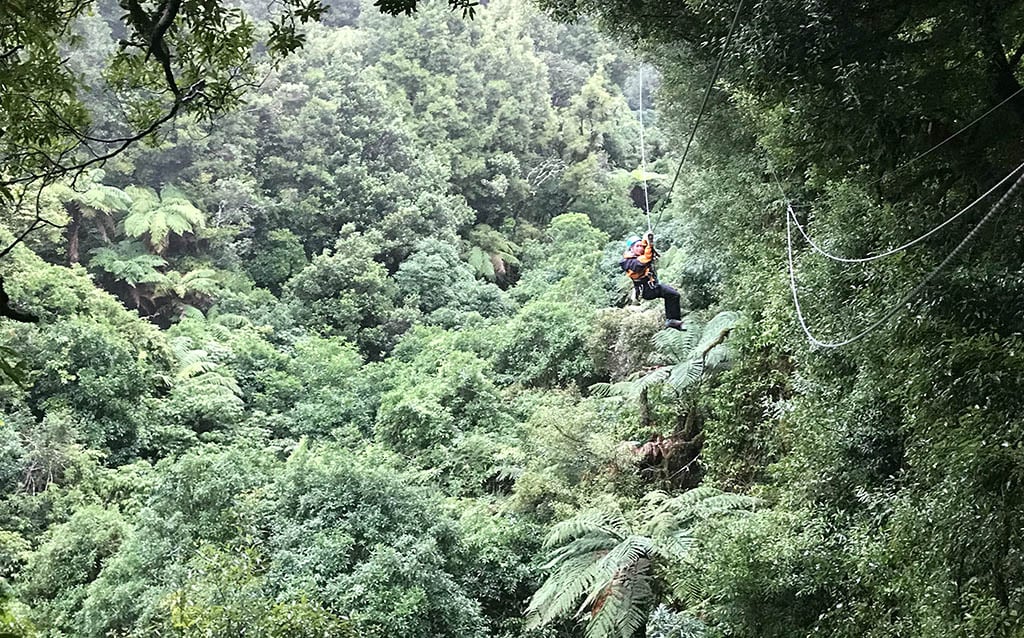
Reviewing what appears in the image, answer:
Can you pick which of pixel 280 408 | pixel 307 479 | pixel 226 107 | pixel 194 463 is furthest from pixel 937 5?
pixel 280 408

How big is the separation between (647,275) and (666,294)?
1.29 feet

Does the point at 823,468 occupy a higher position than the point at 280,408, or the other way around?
the point at 280,408

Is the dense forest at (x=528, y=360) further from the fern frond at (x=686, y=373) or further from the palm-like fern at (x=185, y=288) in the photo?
the palm-like fern at (x=185, y=288)

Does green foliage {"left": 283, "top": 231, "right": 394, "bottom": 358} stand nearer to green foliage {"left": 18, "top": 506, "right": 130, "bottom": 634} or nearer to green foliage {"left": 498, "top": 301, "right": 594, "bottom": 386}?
green foliage {"left": 498, "top": 301, "right": 594, "bottom": 386}

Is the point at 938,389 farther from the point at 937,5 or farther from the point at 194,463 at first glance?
the point at 194,463

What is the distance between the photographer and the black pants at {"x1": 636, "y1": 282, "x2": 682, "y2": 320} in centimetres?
748

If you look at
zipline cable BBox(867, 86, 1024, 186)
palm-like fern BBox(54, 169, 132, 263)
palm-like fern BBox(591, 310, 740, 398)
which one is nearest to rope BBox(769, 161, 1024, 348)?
zipline cable BBox(867, 86, 1024, 186)

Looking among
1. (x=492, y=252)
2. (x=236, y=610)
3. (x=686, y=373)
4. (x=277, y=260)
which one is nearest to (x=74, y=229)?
(x=277, y=260)

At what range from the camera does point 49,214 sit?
11875 millimetres

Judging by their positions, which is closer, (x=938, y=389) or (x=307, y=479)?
(x=938, y=389)

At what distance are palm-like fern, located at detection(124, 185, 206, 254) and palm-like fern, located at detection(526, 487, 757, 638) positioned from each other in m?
11.4

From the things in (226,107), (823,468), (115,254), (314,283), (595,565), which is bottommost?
(595,565)

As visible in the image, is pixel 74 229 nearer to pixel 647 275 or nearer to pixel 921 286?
pixel 647 275

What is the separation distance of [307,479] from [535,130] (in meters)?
15.9
